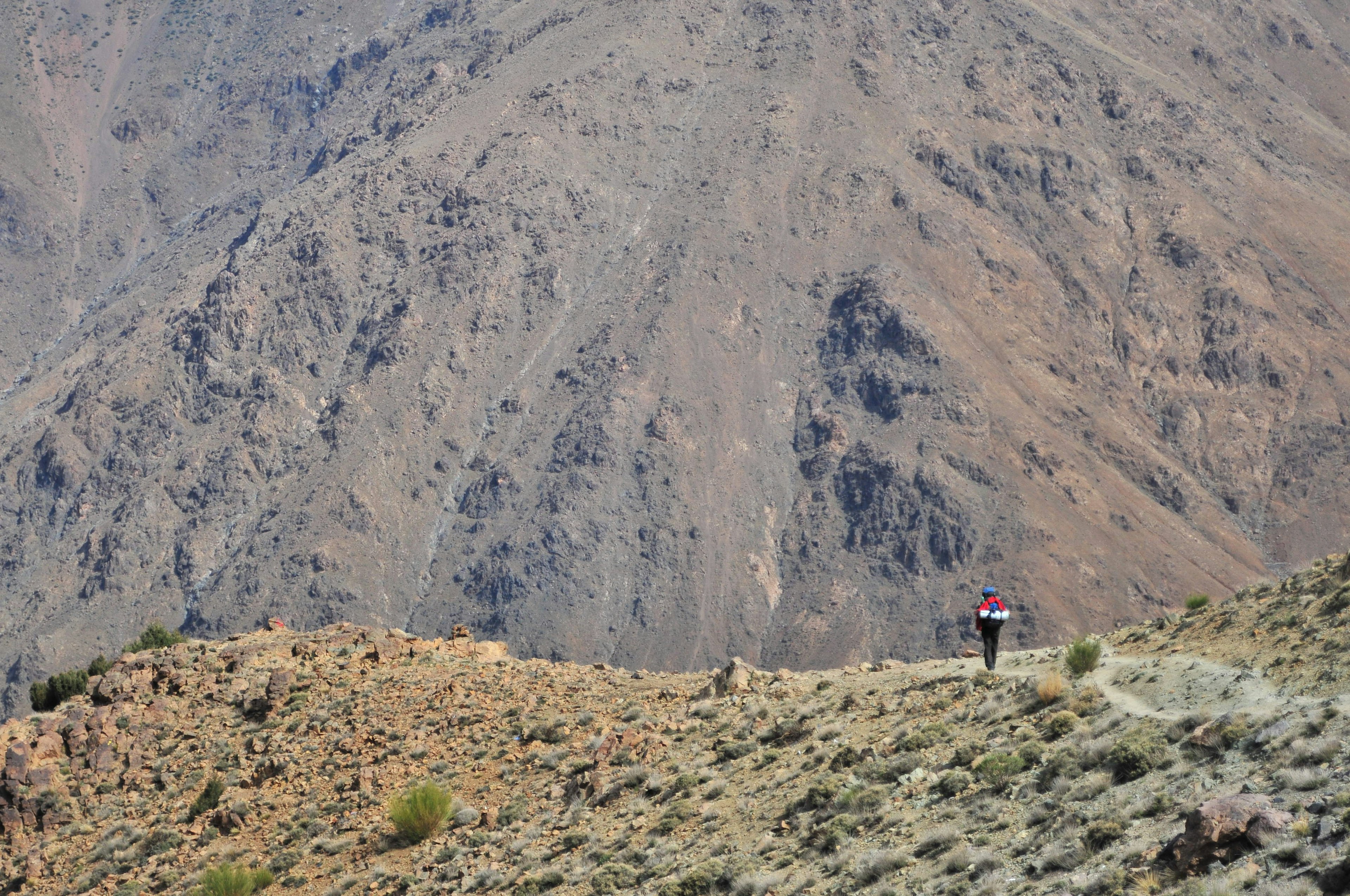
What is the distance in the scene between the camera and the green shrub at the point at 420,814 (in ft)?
79.0

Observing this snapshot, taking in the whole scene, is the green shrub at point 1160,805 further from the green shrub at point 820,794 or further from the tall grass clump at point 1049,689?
the green shrub at point 820,794

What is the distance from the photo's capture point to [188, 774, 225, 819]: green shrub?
28578mm

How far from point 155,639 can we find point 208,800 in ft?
55.7

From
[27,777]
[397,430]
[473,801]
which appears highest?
[473,801]

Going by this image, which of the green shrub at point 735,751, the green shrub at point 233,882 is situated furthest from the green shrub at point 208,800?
the green shrub at point 735,751

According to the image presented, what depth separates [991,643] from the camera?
25141 millimetres

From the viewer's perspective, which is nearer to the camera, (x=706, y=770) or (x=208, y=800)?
(x=706, y=770)

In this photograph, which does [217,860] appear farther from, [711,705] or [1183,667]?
[1183,667]

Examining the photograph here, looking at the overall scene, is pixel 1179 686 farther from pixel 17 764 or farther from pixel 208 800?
pixel 17 764

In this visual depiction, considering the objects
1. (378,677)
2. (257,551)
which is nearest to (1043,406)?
(257,551)

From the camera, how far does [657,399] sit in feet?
620

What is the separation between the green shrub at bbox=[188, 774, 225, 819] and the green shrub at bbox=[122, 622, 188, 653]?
13233mm

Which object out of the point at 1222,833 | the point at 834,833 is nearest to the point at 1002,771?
the point at 834,833

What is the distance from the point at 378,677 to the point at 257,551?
155 metres
